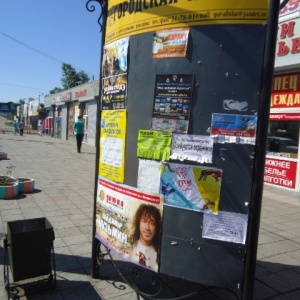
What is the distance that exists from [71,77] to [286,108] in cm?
7357

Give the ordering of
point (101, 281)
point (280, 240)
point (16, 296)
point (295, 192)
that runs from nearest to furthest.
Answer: point (16, 296)
point (101, 281)
point (280, 240)
point (295, 192)

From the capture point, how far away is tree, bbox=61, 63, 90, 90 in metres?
77.6

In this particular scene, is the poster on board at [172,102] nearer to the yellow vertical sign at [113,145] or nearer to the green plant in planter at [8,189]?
the yellow vertical sign at [113,145]

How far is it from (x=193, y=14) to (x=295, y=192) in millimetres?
8032

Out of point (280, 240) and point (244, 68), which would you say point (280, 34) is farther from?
point (244, 68)

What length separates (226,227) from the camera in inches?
100

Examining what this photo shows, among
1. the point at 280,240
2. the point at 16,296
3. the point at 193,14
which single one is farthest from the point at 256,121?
the point at 280,240

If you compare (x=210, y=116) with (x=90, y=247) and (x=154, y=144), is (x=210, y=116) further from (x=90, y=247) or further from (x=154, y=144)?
(x=90, y=247)

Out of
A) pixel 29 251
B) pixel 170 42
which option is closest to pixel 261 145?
pixel 170 42

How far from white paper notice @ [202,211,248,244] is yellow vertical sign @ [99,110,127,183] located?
0.94 metres

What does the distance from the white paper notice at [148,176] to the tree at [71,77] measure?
256ft

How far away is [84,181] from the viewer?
9.56 m

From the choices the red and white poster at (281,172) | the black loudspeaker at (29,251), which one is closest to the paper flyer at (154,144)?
the black loudspeaker at (29,251)

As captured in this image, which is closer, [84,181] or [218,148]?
[218,148]
